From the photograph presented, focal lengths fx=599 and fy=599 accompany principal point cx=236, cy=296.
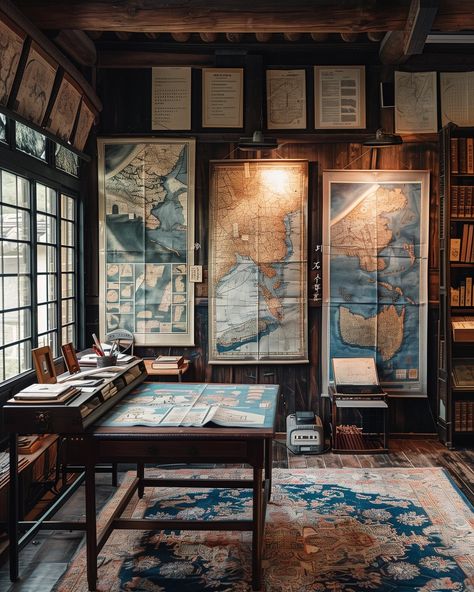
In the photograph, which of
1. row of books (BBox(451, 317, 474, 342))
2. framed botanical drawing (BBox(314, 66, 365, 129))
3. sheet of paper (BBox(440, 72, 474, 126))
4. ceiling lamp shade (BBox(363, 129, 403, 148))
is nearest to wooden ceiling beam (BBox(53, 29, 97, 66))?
framed botanical drawing (BBox(314, 66, 365, 129))

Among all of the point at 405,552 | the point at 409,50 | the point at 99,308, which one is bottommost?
the point at 405,552

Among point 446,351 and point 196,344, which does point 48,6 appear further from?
point 446,351

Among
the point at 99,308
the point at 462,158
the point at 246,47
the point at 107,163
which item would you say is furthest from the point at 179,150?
the point at 462,158

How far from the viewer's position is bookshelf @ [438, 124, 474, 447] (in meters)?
5.73

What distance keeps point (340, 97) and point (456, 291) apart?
225 cm

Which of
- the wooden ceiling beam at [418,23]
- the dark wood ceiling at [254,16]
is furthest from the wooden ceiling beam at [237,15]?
the wooden ceiling beam at [418,23]

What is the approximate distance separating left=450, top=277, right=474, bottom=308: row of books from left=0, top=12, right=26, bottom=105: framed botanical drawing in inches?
170

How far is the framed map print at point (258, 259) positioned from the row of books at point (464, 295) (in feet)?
4.76

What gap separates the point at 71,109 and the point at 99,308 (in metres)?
2.05

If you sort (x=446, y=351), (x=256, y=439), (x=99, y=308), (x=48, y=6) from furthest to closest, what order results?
(x=99, y=308)
(x=446, y=351)
(x=48, y=6)
(x=256, y=439)

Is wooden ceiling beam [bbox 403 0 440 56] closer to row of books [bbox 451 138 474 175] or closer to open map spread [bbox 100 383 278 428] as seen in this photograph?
row of books [bbox 451 138 474 175]

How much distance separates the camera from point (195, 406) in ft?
11.4

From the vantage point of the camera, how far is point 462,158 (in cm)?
580

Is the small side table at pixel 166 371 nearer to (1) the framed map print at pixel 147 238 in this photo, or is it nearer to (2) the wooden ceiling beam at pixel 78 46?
(1) the framed map print at pixel 147 238
